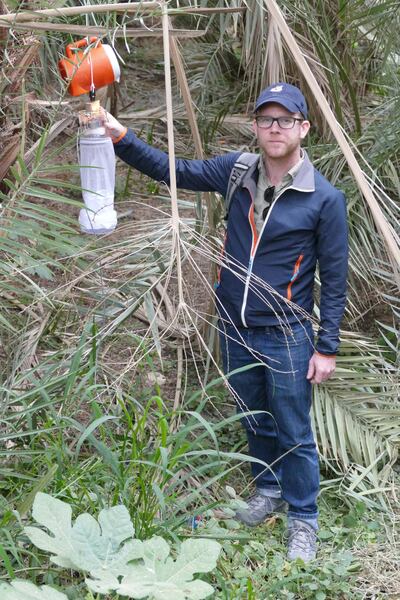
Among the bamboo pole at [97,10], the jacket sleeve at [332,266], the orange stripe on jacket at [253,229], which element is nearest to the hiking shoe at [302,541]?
the jacket sleeve at [332,266]

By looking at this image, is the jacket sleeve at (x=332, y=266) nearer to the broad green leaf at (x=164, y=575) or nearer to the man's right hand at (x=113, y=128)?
the man's right hand at (x=113, y=128)

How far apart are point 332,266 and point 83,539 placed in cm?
142

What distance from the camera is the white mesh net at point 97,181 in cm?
329

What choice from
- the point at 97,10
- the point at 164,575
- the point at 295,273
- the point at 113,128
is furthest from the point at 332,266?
the point at 164,575

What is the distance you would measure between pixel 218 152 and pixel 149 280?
1.71 metres

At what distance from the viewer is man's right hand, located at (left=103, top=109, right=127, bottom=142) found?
3.45 meters

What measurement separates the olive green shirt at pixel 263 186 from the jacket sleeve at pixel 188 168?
17 cm

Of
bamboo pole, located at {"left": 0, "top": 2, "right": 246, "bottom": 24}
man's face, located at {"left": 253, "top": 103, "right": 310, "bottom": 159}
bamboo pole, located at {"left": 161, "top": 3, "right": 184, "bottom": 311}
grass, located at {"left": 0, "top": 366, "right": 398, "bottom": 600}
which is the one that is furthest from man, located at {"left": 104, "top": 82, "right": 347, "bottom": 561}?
bamboo pole, located at {"left": 161, "top": 3, "right": 184, "bottom": 311}

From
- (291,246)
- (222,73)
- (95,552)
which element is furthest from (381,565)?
(222,73)

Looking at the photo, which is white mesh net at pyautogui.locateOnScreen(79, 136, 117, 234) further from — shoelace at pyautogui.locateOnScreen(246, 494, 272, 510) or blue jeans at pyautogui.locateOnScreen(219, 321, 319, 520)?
shoelace at pyautogui.locateOnScreen(246, 494, 272, 510)

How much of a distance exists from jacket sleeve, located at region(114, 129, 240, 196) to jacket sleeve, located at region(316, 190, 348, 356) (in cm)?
47

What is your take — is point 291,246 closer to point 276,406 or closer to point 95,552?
point 276,406

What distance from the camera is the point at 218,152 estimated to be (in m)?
5.75

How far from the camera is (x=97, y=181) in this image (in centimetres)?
329
